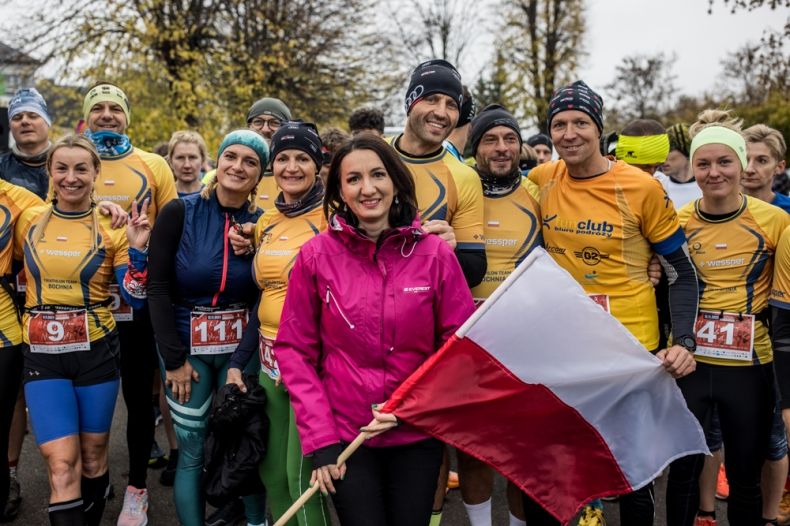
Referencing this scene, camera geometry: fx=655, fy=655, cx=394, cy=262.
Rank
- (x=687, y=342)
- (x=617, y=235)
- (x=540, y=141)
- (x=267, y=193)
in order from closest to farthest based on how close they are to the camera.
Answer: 1. (x=687, y=342)
2. (x=617, y=235)
3. (x=267, y=193)
4. (x=540, y=141)

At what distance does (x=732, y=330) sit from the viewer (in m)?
3.22

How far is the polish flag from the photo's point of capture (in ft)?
8.01

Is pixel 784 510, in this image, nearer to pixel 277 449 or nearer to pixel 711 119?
pixel 711 119

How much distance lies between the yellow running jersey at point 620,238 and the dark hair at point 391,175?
1.02 m

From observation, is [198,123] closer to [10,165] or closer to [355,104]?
[355,104]

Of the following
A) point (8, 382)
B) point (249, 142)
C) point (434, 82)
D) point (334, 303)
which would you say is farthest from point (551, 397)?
point (8, 382)

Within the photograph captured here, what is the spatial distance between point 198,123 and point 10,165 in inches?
364

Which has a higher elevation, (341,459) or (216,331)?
(216,331)

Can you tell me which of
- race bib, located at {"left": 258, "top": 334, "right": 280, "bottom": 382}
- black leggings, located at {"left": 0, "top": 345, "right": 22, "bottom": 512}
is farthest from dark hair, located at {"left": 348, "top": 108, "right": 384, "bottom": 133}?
black leggings, located at {"left": 0, "top": 345, "right": 22, "bottom": 512}

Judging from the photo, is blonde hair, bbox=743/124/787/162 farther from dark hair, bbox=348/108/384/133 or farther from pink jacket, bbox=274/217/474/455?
dark hair, bbox=348/108/384/133

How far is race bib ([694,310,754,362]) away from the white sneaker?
329 cm

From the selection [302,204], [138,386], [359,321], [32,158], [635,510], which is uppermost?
[32,158]

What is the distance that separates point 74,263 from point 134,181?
1156 mm

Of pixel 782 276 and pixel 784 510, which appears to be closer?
pixel 782 276
